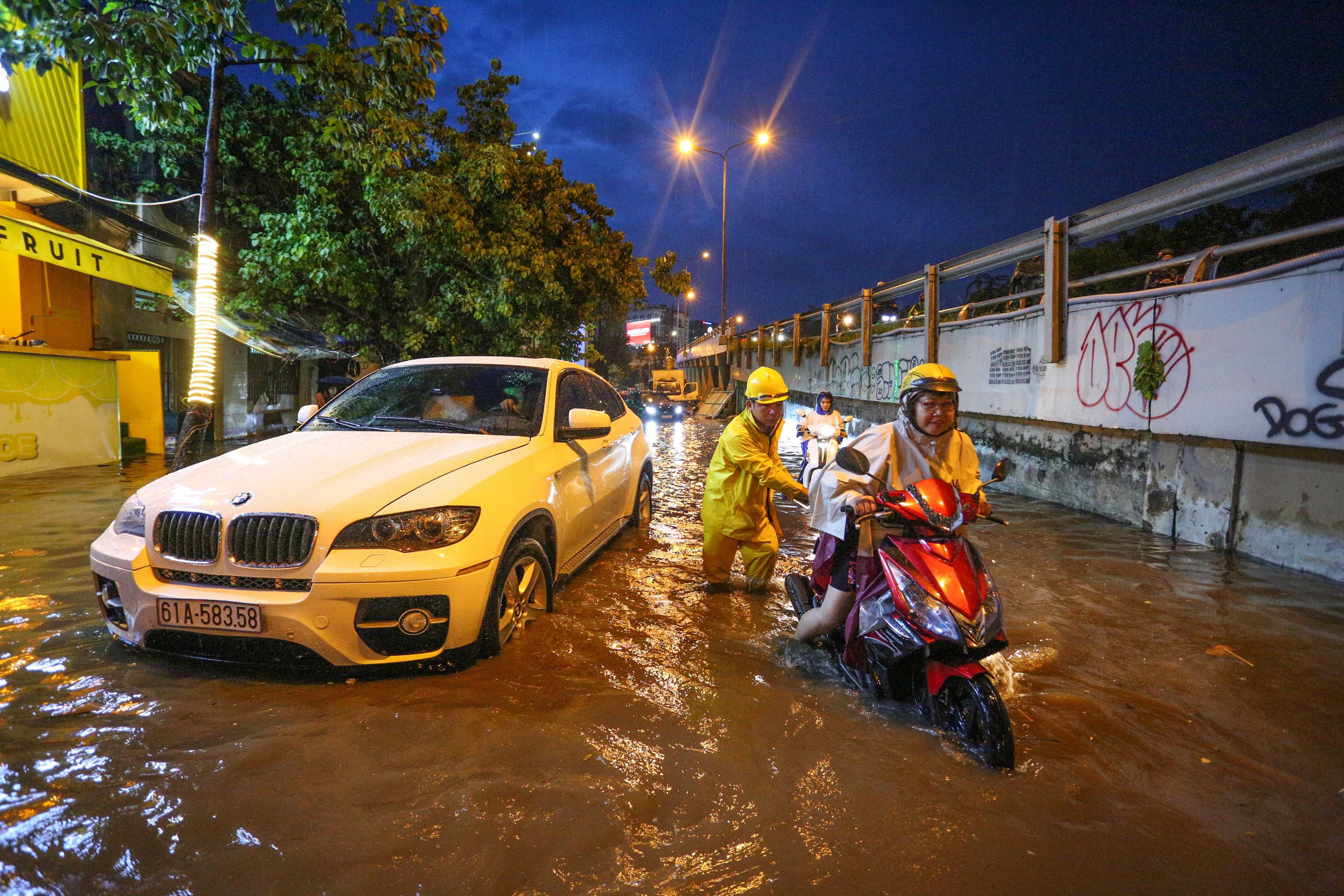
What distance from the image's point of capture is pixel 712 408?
27.5 meters

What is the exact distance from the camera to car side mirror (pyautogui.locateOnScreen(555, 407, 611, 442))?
163 inches

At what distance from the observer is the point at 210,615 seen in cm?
289

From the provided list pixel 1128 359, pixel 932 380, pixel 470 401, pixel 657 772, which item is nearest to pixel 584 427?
pixel 470 401

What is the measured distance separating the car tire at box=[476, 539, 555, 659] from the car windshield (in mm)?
793

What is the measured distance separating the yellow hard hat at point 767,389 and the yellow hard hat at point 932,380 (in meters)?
1.35

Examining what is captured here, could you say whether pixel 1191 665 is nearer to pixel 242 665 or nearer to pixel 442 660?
pixel 442 660

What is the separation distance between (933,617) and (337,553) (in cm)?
249

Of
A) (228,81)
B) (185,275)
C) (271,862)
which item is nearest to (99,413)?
(185,275)

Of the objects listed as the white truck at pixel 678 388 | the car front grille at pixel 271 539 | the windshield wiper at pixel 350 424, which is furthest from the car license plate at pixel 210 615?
the white truck at pixel 678 388

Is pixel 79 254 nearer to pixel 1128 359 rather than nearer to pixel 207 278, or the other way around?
pixel 207 278

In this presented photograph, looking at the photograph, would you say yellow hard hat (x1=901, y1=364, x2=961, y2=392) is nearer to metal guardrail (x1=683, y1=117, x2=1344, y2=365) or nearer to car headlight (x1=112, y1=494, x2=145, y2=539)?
car headlight (x1=112, y1=494, x2=145, y2=539)

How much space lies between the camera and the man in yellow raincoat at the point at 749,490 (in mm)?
4621

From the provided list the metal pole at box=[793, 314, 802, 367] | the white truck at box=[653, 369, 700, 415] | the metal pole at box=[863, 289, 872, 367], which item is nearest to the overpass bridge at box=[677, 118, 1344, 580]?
the metal pole at box=[863, 289, 872, 367]

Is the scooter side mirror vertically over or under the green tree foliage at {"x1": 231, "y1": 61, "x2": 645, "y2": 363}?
under
